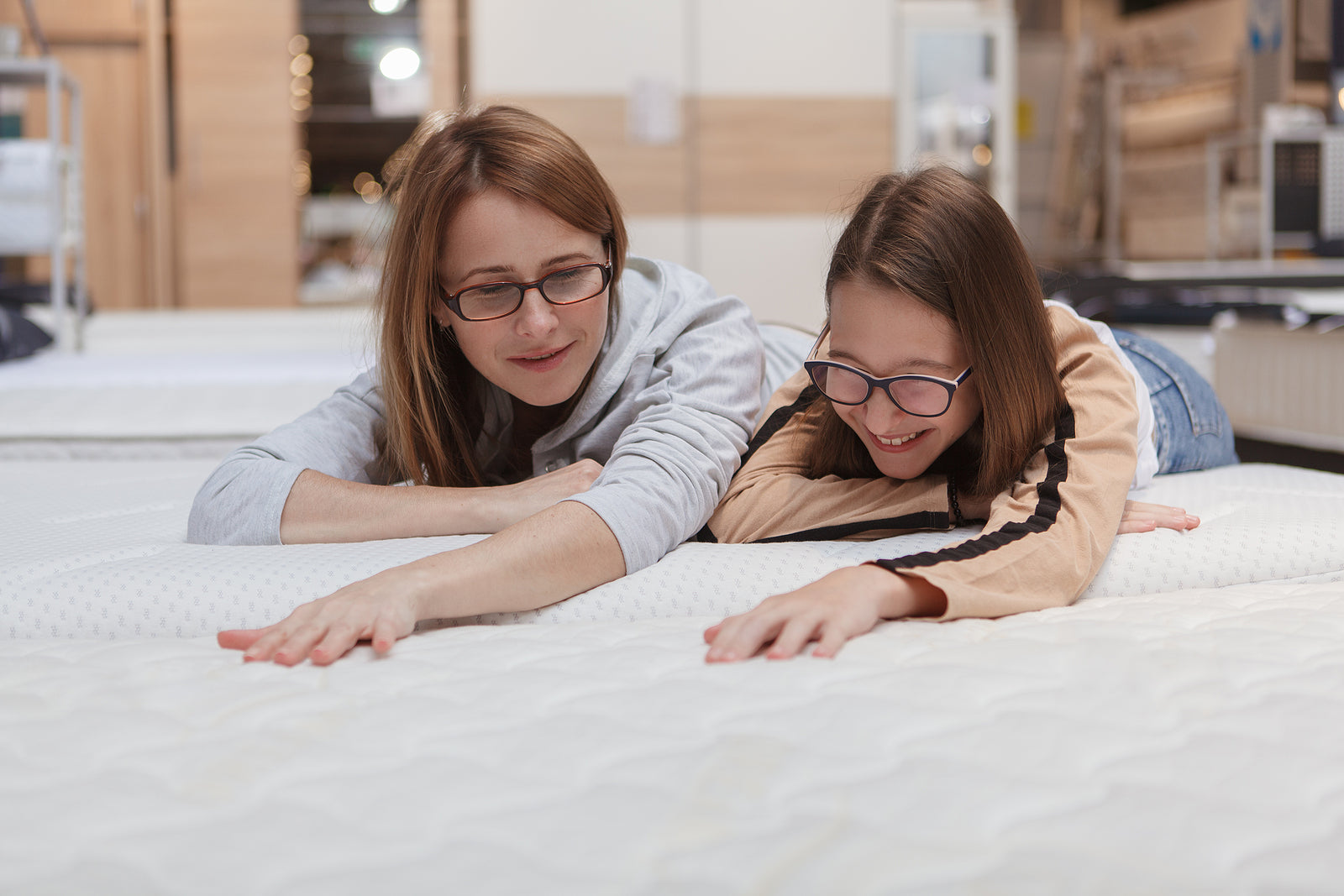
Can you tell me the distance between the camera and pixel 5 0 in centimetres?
464

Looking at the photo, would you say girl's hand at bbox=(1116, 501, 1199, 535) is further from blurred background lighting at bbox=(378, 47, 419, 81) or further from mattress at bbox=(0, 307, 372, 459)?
blurred background lighting at bbox=(378, 47, 419, 81)

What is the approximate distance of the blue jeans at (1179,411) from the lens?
1.34m

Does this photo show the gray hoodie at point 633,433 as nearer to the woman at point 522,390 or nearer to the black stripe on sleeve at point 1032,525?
the woman at point 522,390

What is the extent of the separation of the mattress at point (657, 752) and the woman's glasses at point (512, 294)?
0.27m

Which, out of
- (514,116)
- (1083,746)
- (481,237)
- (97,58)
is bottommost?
(1083,746)

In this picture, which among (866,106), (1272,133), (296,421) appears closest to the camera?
(296,421)

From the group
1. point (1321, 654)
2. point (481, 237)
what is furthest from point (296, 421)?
point (1321, 654)

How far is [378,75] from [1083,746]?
4.64m

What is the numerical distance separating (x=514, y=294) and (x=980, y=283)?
16.2 inches

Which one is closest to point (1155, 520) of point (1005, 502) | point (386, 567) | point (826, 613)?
point (1005, 502)

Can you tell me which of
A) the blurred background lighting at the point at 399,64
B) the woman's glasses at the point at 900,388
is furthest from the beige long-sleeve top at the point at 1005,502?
the blurred background lighting at the point at 399,64

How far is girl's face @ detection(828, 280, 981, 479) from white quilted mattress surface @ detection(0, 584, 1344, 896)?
8.9 inches

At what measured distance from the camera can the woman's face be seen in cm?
102

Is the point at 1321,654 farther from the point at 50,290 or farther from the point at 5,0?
the point at 5,0
